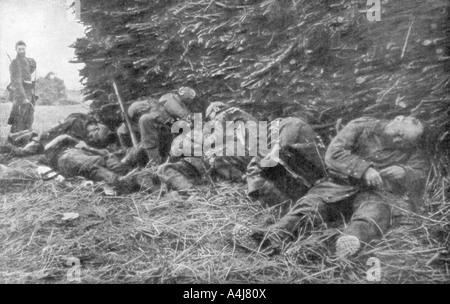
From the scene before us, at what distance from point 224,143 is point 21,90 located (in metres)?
1.41

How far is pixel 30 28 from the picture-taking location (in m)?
3.38

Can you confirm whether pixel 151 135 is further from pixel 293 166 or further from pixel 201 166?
pixel 293 166

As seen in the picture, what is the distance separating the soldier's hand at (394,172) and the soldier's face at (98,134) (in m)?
1.67

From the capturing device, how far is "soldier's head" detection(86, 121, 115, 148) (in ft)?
10.8

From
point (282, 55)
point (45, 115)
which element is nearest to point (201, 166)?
point (282, 55)

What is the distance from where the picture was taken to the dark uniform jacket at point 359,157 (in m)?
2.95

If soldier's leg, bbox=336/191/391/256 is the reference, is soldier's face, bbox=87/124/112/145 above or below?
above

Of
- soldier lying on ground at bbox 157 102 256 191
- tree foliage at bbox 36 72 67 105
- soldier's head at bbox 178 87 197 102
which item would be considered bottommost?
soldier lying on ground at bbox 157 102 256 191

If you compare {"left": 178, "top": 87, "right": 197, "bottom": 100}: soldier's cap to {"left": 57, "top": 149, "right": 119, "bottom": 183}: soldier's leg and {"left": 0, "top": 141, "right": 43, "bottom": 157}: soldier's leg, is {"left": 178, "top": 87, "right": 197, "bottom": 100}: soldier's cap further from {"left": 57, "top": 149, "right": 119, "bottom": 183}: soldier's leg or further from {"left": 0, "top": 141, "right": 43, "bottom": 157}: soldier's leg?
{"left": 0, "top": 141, "right": 43, "bottom": 157}: soldier's leg

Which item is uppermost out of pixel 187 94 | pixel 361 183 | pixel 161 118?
pixel 187 94

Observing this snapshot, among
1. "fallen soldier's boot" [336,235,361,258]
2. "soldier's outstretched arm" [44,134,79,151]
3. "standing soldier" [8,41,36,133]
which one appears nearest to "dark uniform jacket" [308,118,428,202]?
"fallen soldier's boot" [336,235,361,258]

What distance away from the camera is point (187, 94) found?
127 inches

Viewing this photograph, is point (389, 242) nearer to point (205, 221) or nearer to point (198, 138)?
point (205, 221)
